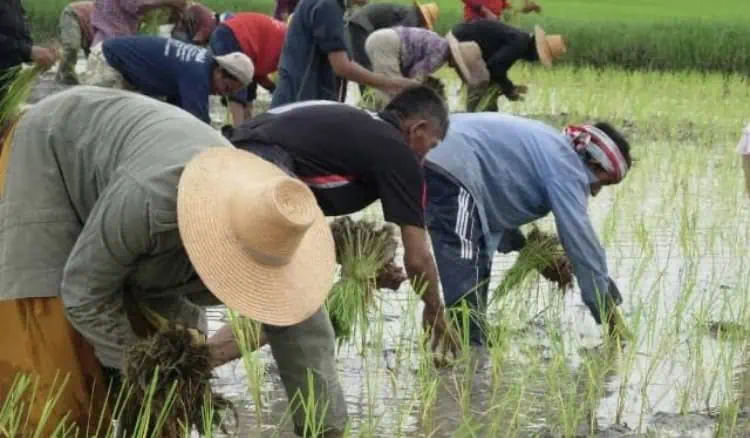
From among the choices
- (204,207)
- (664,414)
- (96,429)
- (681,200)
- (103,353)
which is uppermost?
(204,207)

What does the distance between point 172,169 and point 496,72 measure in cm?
685

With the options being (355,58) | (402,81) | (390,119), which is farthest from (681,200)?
(390,119)

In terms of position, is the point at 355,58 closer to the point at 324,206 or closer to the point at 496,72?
the point at 496,72

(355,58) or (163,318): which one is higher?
(163,318)

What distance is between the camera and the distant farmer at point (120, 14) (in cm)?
870

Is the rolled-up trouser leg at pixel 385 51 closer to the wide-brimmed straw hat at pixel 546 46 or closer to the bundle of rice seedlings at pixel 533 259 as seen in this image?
the wide-brimmed straw hat at pixel 546 46

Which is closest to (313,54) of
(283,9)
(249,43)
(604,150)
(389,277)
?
(249,43)

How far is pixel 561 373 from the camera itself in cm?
471

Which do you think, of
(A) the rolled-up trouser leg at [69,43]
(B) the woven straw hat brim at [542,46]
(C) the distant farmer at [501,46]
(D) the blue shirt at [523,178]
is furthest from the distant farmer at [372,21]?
(D) the blue shirt at [523,178]

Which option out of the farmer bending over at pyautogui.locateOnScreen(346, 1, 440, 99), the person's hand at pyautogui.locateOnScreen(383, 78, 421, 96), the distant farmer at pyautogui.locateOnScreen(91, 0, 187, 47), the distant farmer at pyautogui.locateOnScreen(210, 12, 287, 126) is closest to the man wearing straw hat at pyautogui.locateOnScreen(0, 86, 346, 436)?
the person's hand at pyautogui.locateOnScreen(383, 78, 421, 96)

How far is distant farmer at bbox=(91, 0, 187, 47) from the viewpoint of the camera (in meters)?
8.70

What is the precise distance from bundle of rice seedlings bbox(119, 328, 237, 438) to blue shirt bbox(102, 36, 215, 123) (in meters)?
3.61

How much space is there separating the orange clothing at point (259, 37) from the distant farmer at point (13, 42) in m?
2.79

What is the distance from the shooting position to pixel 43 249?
139 inches
